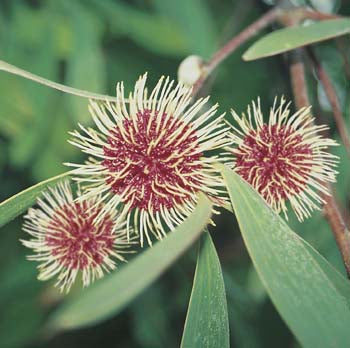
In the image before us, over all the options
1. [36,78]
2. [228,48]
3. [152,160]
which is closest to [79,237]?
[152,160]

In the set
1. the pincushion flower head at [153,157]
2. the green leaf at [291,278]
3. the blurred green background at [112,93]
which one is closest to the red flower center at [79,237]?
the pincushion flower head at [153,157]

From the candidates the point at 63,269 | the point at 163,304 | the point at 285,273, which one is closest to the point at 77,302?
the point at 285,273

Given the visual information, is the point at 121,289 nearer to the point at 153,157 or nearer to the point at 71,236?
the point at 153,157

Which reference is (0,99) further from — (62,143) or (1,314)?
(1,314)

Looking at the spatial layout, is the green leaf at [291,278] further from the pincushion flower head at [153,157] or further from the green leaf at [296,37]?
the green leaf at [296,37]

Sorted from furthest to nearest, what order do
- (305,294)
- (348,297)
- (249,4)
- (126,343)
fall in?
(126,343)
(249,4)
(348,297)
(305,294)
